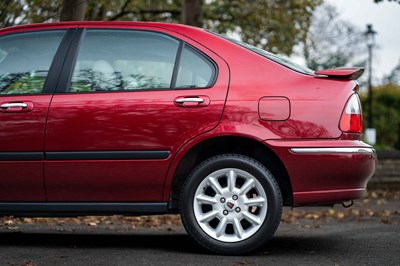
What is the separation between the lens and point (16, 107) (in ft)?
20.8

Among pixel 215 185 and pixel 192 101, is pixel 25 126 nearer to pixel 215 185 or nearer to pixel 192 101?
pixel 192 101

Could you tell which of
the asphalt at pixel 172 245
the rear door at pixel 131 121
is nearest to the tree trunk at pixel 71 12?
the asphalt at pixel 172 245

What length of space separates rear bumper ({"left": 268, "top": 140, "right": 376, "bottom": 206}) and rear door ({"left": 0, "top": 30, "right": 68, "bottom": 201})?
1718 millimetres

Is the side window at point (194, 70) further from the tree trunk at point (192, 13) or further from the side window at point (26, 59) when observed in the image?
the tree trunk at point (192, 13)

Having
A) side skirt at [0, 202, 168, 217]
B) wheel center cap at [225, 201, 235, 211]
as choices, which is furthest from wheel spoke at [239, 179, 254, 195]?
side skirt at [0, 202, 168, 217]

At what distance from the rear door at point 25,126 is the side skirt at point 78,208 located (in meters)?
0.06

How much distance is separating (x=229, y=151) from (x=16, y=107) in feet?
5.29

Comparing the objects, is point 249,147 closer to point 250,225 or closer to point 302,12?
point 250,225

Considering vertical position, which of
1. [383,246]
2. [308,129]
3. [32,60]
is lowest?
[383,246]

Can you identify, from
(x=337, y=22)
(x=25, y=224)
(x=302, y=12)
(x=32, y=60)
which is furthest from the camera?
(x=337, y=22)

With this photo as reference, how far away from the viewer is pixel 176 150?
6.14 meters

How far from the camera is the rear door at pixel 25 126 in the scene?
628 cm

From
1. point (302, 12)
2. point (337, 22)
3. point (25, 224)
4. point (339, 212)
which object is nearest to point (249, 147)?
point (25, 224)

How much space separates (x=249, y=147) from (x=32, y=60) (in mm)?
1798
